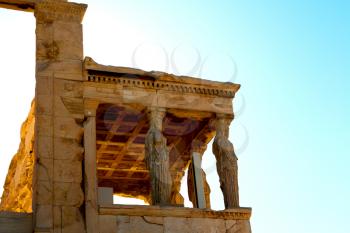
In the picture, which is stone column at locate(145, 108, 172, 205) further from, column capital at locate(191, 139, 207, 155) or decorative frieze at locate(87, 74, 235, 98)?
column capital at locate(191, 139, 207, 155)

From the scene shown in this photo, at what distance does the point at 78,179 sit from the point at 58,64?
272 centimetres

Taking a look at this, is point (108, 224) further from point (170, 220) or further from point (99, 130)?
point (99, 130)

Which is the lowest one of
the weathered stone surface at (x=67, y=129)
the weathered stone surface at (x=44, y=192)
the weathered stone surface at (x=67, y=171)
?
the weathered stone surface at (x=44, y=192)

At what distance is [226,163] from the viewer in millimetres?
15516

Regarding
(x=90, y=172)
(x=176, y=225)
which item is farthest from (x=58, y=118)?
(x=176, y=225)

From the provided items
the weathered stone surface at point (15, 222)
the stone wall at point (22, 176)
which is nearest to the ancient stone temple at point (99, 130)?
the weathered stone surface at point (15, 222)

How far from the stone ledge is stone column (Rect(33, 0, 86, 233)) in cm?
68

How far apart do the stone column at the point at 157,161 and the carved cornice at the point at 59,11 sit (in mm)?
2871

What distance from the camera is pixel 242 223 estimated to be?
48.6 feet

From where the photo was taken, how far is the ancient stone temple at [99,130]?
45.3 ft

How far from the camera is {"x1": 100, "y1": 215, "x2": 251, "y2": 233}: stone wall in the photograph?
542 inches

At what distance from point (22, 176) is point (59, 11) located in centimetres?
507

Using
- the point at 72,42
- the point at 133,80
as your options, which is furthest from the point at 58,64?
the point at 133,80

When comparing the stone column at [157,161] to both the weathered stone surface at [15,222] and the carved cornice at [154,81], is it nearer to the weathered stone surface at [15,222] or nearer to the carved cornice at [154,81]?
the carved cornice at [154,81]
